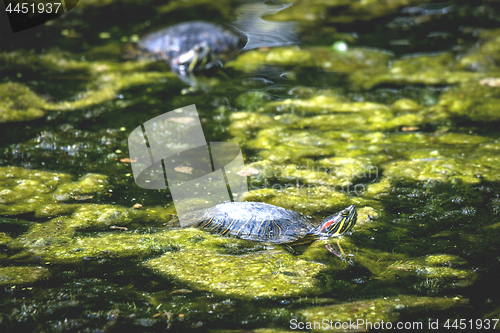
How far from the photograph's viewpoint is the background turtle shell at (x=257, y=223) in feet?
8.34

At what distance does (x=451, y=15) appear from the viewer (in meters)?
6.84

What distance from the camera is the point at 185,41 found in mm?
5703

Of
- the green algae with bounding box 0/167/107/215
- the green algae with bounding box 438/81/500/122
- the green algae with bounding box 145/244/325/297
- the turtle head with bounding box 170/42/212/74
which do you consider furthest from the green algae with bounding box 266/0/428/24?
the green algae with bounding box 145/244/325/297

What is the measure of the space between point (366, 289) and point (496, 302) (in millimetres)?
623

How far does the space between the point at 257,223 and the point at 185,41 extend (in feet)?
13.0

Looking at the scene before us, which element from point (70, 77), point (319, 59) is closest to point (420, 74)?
point (319, 59)

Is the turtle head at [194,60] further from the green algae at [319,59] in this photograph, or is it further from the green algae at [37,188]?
the green algae at [37,188]

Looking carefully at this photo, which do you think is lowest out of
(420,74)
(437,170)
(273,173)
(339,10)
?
(273,173)

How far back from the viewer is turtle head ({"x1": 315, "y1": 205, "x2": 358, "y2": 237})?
2457 mm

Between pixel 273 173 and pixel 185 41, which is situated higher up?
pixel 185 41

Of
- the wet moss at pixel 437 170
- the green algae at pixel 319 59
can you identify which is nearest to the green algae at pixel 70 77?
the green algae at pixel 319 59

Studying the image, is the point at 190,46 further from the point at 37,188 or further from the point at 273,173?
the point at 37,188

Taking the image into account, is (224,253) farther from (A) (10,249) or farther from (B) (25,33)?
(B) (25,33)

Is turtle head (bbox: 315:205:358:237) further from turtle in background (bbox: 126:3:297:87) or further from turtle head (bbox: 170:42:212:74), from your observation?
turtle head (bbox: 170:42:212:74)
